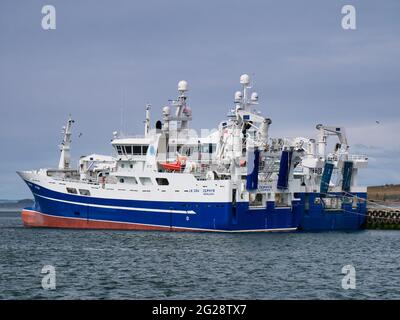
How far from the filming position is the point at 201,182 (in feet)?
182

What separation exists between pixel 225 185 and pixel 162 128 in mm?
9403

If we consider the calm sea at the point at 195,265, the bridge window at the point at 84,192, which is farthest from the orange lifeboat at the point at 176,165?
the bridge window at the point at 84,192

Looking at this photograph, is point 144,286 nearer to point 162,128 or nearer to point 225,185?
point 225,185

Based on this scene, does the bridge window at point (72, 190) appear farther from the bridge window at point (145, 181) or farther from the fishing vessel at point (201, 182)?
the bridge window at point (145, 181)

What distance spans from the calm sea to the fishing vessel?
77.4 inches

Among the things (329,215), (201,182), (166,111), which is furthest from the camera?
(329,215)

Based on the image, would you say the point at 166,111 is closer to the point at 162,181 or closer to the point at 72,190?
the point at 162,181

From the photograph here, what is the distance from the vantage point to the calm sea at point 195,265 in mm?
30938

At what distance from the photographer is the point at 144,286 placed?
1260 inches

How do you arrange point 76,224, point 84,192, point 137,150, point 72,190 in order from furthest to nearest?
1. point 137,150
2. point 72,190
3. point 76,224
4. point 84,192

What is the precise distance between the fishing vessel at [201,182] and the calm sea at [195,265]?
1966 mm

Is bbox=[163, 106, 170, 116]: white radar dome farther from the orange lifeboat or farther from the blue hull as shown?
the blue hull

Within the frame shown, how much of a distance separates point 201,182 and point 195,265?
17.1 metres

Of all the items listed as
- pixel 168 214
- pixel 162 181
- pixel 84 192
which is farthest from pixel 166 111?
pixel 168 214
